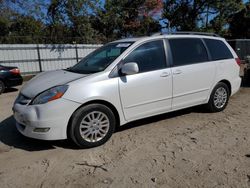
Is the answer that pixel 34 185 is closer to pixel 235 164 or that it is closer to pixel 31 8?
pixel 235 164

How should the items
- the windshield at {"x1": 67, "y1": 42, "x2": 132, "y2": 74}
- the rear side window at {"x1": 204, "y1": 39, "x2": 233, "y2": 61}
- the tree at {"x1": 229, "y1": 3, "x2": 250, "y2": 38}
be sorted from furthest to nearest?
the tree at {"x1": 229, "y1": 3, "x2": 250, "y2": 38}
the rear side window at {"x1": 204, "y1": 39, "x2": 233, "y2": 61}
the windshield at {"x1": 67, "y1": 42, "x2": 132, "y2": 74}

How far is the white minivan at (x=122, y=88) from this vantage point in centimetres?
326

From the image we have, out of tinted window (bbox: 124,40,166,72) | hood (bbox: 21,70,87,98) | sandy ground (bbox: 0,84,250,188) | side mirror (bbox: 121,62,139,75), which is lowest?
sandy ground (bbox: 0,84,250,188)

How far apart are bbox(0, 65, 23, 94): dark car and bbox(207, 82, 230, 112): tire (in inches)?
259

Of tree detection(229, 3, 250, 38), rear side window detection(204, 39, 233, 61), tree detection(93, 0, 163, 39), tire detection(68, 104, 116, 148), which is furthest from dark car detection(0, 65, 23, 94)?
tree detection(229, 3, 250, 38)

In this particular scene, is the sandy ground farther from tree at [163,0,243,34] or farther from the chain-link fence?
tree at [163,0,243,34]

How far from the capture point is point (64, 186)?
2.60 meters

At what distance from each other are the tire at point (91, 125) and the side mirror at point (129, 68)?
2.04 feet

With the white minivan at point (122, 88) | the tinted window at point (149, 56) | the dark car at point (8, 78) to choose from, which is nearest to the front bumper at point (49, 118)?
the white minivan at point (122, 88)

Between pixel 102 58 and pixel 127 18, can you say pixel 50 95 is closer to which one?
pixel 102 58

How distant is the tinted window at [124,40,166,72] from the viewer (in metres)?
3.82

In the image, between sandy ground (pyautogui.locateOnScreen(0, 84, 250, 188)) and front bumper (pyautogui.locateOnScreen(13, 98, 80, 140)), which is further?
front bumper (pyautogui.locateOnScreen(13, 98, 80, 140))

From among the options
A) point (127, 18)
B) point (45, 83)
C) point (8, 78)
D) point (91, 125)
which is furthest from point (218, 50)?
point (127, 18)

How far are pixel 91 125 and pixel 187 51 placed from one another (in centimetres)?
233
